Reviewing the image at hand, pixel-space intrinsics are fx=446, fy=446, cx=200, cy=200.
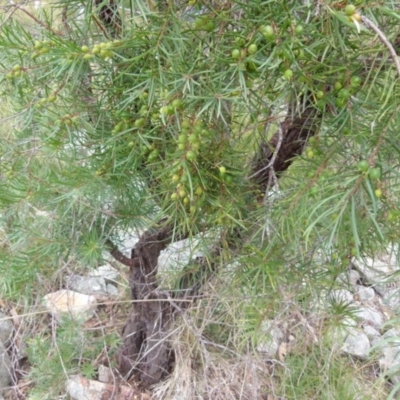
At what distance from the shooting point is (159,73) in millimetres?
679

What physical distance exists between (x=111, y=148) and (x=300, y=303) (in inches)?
32.1

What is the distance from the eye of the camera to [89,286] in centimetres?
204

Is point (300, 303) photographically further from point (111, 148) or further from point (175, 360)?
point (111, 148)

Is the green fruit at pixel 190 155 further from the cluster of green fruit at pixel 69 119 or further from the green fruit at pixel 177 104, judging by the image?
the cluster of green fruit at pixel 69 119

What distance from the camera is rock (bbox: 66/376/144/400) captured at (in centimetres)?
157

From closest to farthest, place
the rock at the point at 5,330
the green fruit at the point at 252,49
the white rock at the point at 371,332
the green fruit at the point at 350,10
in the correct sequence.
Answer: the green fruit at the point at 350,10
the green fruit at the point at 252,49
the rock at the point at 5,330
the white rock at the point at 371,332

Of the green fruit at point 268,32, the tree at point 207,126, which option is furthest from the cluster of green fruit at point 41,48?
the green fruit at point 268,32

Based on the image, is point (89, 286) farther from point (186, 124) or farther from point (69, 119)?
point (186, 124)

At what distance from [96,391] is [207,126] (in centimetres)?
121

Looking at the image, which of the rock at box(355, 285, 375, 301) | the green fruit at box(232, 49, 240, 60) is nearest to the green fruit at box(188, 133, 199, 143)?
the green fruit at box(232, 49, 240, 60)

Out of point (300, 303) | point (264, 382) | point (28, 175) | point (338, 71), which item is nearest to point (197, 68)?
point (338, 71)

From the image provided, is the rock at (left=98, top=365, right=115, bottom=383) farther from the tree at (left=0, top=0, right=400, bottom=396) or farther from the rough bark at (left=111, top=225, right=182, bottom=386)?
the tree at (left=0, top=0, right=400, bottom=396)

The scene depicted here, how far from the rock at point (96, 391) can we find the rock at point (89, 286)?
0.46 meters

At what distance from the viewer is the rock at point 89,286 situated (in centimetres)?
201
